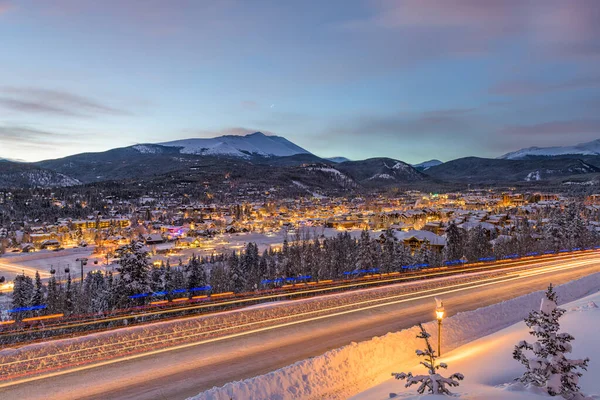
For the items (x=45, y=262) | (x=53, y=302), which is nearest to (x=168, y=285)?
(x=53, y=302)

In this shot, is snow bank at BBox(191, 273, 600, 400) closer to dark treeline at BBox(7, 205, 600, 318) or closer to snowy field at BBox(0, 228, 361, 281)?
dark treeline at BBox(7, 205, 600, 318)

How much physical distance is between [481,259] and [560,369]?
40999 millimetres

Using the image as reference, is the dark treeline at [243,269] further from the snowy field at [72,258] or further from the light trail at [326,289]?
the snowy field at [72,258]

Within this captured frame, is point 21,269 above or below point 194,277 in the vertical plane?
below

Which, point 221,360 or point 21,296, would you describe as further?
point 21,296

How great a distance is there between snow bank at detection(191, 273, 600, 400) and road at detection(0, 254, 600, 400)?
70.4 inches

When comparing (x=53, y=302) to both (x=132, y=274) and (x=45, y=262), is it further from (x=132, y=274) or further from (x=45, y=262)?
(x=45, y=262)

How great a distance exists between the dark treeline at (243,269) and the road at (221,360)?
1117cm

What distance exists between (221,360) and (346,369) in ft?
15.4

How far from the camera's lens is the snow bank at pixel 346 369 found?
11.3m

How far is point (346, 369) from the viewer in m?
12.9

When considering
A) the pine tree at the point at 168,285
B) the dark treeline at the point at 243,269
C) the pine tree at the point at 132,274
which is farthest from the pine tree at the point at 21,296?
the pine tree at the point at 132,274

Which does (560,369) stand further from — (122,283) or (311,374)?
(122,283)

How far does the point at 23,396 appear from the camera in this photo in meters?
11.4
